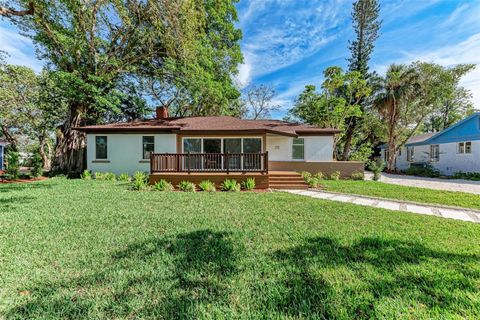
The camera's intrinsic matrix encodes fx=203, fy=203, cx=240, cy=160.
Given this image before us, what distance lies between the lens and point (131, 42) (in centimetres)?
1309

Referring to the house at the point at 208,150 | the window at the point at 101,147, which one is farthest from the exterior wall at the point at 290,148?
the window at the point at 101,147

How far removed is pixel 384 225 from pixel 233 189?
17.5ft

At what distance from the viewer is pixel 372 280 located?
2.47 metres

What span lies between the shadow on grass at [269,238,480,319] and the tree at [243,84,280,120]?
26252 mm

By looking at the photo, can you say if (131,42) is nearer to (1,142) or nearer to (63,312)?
(63,312)

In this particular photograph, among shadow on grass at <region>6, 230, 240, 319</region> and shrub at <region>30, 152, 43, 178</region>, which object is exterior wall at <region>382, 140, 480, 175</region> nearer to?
shadow on grass at <region>6, 230, 240, 319</region>

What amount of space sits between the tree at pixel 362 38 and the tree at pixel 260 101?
10.2 m

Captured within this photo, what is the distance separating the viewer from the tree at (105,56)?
10.8 m

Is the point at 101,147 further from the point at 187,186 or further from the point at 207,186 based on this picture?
the point at 207,186

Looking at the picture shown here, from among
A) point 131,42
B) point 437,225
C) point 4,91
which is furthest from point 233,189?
point 4,91

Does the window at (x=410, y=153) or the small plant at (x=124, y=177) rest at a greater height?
the window at (x=410, y=153)

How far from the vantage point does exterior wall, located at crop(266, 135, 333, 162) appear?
44.2 feet

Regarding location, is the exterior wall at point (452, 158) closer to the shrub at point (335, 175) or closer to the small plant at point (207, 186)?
the shrub at point (335, 175)

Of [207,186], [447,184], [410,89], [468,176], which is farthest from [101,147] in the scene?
[468,176]
